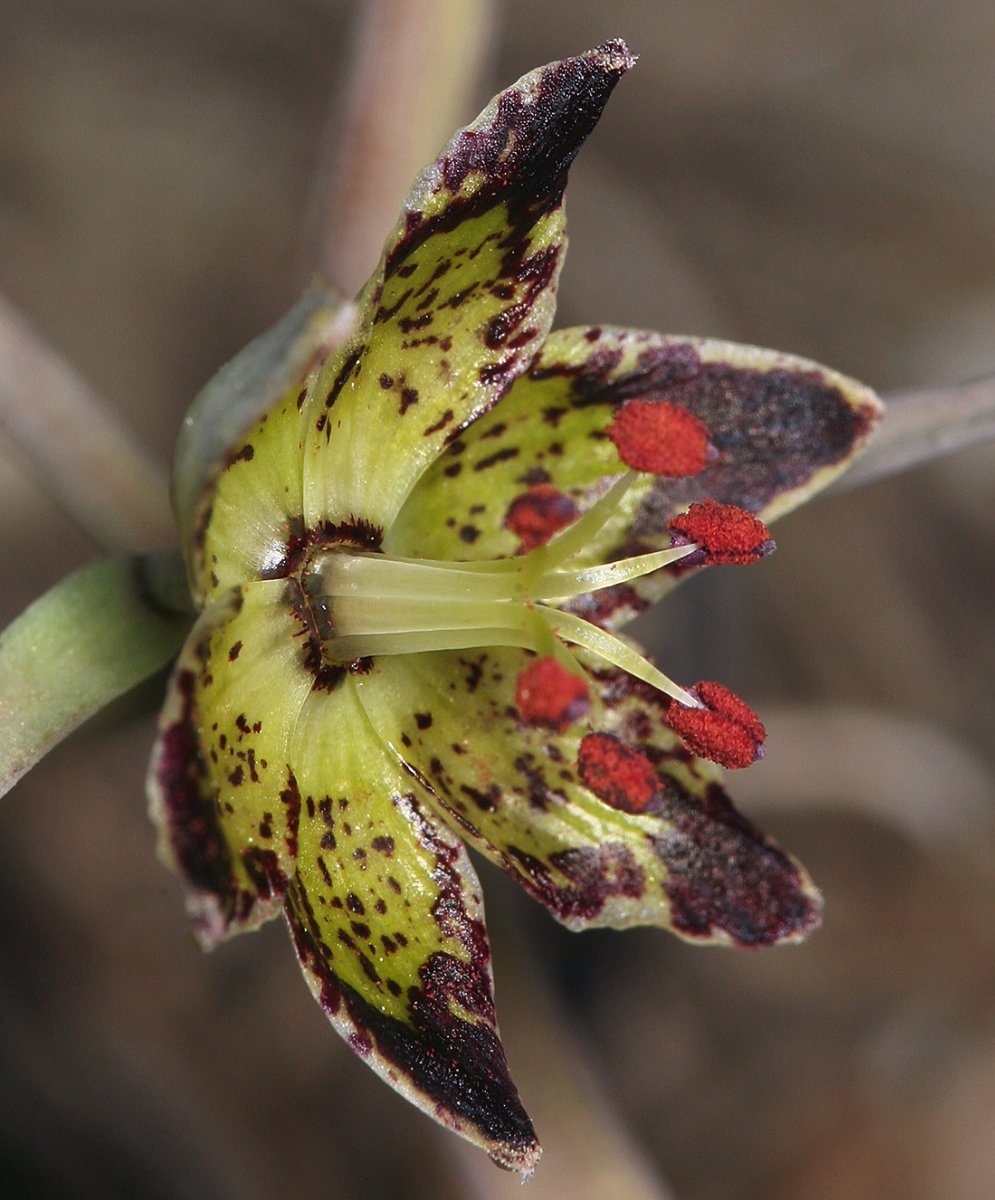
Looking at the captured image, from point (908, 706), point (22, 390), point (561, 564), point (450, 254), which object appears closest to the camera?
point (450, 254)

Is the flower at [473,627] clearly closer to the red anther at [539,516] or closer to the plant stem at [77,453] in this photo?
the red anther at [539,516]

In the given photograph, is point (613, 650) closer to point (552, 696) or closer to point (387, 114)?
point (552, 696)

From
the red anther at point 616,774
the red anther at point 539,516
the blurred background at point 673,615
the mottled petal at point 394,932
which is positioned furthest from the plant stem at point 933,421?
the blurred background at point 673,615

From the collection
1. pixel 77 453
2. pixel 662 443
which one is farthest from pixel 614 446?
pixel 77 453

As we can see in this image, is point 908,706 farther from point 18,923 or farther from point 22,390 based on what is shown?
point 22,390

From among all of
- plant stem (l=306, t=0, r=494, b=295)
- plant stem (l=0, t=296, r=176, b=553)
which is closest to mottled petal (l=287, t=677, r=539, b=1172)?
plant stem (l=0, t=296, r=176, b=553)

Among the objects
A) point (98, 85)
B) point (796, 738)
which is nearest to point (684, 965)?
point (796, 738)
